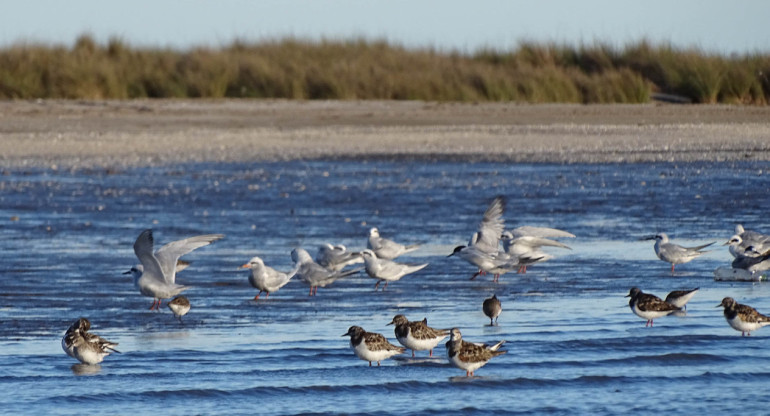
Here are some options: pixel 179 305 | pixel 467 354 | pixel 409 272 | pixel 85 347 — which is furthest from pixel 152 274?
pixel 467 354

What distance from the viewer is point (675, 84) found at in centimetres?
3619

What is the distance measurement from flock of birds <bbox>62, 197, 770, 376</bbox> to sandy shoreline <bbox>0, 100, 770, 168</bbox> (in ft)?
30.4

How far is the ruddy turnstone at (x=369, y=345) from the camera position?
31.4 ft

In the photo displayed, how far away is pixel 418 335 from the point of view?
390 inches

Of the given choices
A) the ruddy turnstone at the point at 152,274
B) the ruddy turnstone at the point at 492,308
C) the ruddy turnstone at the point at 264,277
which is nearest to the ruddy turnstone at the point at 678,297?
the ruddy turnstone at the point at 492,308

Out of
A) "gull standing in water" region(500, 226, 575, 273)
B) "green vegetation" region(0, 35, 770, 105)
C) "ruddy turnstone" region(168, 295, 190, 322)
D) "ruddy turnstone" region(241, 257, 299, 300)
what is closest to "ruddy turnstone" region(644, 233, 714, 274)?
"gull standing in water" region(500, 226, 575, 273)

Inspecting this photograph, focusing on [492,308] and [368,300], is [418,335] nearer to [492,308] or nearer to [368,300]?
[492,308]

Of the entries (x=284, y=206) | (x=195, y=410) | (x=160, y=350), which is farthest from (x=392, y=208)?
(x=195, y=410)

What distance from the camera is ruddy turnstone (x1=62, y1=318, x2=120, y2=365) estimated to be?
9.40m

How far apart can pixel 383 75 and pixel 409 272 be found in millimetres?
23857

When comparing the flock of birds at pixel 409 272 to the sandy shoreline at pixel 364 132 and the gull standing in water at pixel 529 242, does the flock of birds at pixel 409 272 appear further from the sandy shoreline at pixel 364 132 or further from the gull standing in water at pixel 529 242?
the sandy shoreline at pixel 364 132

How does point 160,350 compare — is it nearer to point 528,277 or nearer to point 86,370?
point 86,370

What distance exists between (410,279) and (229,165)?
10.0 m

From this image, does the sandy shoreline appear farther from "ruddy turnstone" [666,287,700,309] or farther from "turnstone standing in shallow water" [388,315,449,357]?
"turnstone standing in shallow water" [388,315,449,357]
